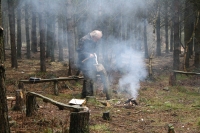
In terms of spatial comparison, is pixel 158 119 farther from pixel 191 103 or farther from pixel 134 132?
pixel 191 103

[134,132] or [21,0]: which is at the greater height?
[21,0]

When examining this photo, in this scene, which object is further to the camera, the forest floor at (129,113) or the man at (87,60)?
the man at (87,60)

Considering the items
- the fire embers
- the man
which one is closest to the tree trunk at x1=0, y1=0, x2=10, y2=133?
the fire embers

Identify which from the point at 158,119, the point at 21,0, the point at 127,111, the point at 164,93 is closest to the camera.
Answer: the point at 158,119

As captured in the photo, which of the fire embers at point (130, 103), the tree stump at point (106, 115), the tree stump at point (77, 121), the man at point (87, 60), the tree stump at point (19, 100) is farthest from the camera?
the man at point (87, 60)

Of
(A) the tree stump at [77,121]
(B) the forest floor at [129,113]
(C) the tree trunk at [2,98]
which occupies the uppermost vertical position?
(C) the tree trunk at [2,98]

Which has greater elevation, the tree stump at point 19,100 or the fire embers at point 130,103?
the tree stump at point 19,100

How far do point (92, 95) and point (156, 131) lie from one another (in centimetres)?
366

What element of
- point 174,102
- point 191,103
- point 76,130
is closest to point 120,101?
point 174,102

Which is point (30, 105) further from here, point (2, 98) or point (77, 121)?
point (2, 98)

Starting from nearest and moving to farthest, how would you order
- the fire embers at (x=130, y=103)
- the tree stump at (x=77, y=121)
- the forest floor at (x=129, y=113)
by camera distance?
the tree stump at (x=77, y=121)
the forest floor at (x=129, y=113)
the fire embers at (x=130, y=103)

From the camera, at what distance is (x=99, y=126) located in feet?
17.9

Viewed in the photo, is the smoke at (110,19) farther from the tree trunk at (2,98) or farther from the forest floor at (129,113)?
the tree trunk at (2,98)

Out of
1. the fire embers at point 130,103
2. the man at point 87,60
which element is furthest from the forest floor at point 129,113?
the man at point 87,60
